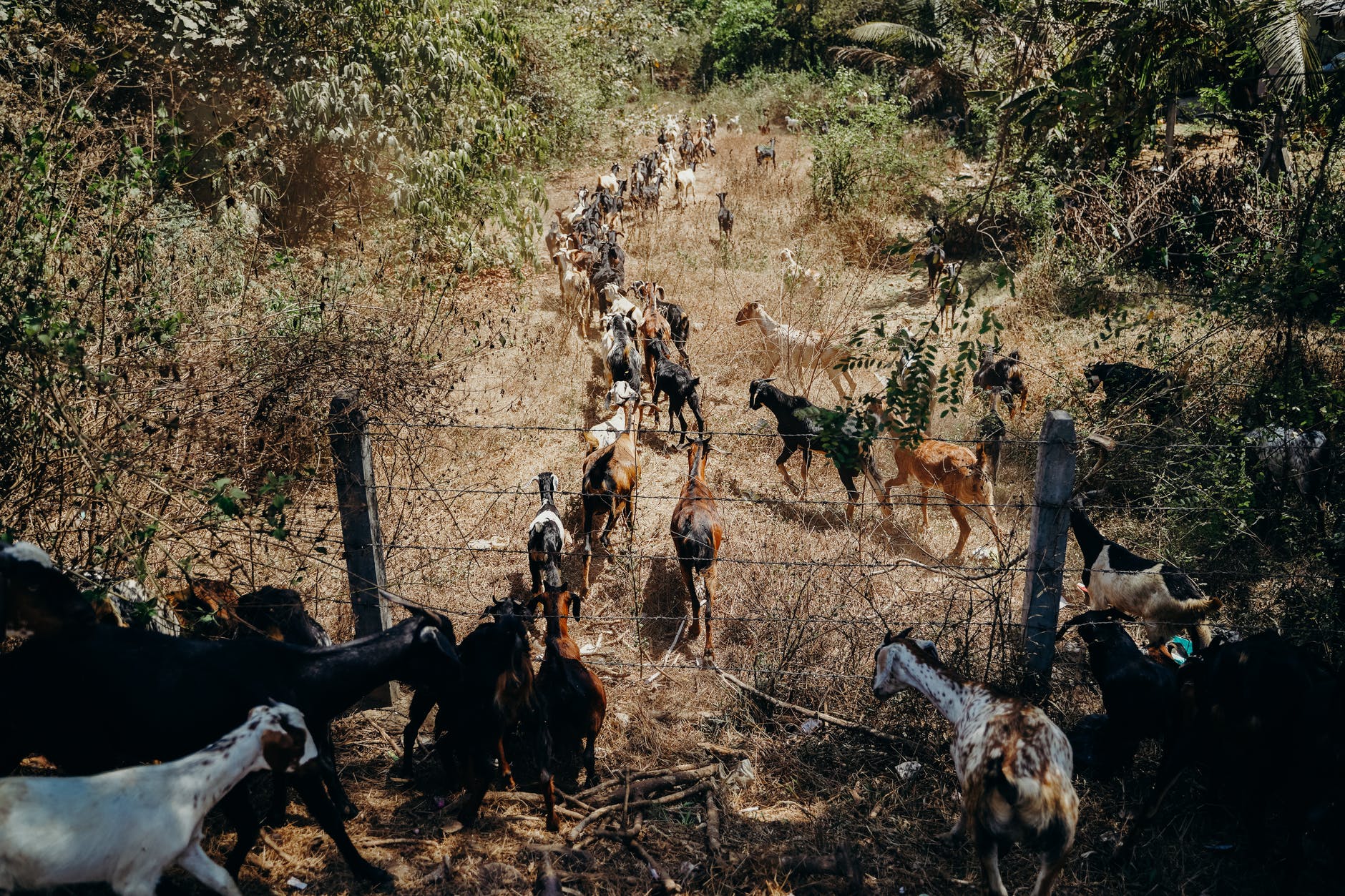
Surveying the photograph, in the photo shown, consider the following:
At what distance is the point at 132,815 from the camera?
3117mm

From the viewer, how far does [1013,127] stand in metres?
14.2

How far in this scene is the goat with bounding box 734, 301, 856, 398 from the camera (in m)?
9.59

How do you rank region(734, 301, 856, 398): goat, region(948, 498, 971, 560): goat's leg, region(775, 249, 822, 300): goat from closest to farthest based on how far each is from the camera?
region(948, 498, 971, 560): goat's leg < region(734, 301, 856, 398): goat < region(775, 249, 822, 300): goat

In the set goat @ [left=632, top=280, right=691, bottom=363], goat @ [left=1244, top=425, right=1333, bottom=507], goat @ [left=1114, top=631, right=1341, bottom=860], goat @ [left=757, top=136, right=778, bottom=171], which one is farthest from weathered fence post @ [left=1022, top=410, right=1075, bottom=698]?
goat @ [left=757, top=136, right=778, bottom=171]

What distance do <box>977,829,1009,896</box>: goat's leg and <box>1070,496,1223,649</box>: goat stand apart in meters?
2.00

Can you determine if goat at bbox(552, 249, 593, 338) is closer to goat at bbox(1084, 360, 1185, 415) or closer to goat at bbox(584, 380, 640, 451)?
goat at bbox(584, 380, 640, 451)

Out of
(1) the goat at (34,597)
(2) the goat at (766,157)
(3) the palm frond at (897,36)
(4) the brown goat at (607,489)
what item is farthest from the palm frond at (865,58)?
(1) the goat at (34,597)

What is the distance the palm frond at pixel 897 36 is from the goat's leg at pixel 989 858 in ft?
73.7

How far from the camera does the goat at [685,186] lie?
1784 cm

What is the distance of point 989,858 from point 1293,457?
4.41m

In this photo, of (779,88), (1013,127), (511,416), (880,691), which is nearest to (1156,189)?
(1013,127)

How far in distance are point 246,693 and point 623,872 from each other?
1827mm

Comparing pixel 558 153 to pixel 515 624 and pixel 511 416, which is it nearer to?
pixel 511 416

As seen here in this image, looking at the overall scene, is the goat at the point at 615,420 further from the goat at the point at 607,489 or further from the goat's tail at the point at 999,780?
the goat's tail at the point at 999,780
